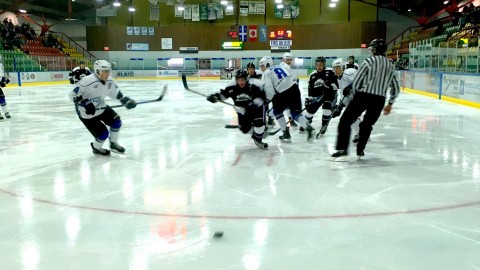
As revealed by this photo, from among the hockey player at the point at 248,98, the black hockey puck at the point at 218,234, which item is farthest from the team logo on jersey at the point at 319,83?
the black hockey puck at the point at 218,234

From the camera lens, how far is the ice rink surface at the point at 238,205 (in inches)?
95.5

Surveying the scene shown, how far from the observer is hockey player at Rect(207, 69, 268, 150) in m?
5.59

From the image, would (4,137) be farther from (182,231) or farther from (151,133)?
(182,231)

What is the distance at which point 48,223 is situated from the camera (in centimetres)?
293

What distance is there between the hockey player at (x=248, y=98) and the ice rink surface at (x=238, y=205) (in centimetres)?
29

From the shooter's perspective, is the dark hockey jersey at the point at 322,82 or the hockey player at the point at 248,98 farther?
the dark hockey jersey at the point at 322,82

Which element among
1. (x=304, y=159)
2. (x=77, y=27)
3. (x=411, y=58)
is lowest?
(x=304, y=159)

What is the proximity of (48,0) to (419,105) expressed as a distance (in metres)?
24.9

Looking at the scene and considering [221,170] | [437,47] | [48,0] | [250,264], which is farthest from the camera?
[48,0]

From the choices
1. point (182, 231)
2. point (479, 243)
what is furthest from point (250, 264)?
point (479, 243)

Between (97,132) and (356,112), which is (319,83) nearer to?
(356,112)

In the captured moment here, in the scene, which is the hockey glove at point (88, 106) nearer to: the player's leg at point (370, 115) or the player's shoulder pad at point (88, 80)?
the player's shoulder pad at point (88, 80)

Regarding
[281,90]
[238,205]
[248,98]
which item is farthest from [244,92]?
[238,205]

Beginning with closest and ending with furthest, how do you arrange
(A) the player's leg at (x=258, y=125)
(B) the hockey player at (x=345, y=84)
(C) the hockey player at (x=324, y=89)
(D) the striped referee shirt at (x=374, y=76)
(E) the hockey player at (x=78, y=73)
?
(D) the striped referee shirt at (x=374, y=76) → (A) the player's leg at (x=258, y=125) → (B) the hockey player at (x=345, y=84) → (C) the hockey player at (x=324, y=89) → (E) the hockey player at (x=78, y=73)
